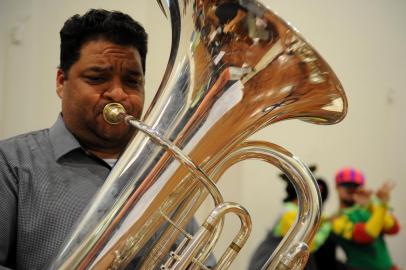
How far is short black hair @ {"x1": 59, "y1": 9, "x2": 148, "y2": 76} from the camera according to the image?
0.96m

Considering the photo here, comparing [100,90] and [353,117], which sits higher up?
[353,117]

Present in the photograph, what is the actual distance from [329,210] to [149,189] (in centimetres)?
201

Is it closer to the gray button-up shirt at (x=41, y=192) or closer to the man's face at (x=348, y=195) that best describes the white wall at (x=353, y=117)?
the man's face at (x=348, y=195)

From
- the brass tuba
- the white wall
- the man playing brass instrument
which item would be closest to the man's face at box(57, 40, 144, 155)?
the man playing brass instrument

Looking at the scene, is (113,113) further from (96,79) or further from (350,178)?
(350,178)

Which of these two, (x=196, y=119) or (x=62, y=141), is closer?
(x=196, y=119)

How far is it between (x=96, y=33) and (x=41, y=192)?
0.95 feet

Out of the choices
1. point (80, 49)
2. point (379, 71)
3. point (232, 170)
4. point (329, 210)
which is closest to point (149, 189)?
point (80, 49)

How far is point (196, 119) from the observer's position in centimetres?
70

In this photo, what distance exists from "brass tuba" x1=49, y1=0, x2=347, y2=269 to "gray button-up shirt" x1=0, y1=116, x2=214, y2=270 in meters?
0.16

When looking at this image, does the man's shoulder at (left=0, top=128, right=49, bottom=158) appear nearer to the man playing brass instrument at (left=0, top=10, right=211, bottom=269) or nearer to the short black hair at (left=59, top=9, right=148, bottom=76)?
the man playing brass instrument at (left=0, top=10, right=211, bottom=269)

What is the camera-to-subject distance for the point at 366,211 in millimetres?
2164

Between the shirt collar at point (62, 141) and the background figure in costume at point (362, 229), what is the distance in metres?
1.34

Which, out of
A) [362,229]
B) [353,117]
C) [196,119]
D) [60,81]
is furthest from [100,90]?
[353,117]
